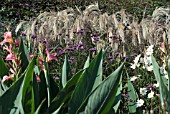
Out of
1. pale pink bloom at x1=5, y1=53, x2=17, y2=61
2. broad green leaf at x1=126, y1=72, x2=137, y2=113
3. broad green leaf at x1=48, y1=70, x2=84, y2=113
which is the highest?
pale pink bloom at x1=5, y1=53, x2=17, y2=61

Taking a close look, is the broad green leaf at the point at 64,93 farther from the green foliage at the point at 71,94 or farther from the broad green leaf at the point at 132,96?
the broad green leaf at the point at 132,96

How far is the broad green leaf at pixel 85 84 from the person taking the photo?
1.97 m

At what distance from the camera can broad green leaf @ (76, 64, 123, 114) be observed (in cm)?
190

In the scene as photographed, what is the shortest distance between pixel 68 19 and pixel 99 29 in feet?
1.81

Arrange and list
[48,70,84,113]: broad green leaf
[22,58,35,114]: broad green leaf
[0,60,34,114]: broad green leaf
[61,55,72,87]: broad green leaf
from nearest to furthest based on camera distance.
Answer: [0,60,34,114]: broad green leaf
[22,58,35,114]: broad green leaf
[48,70,84,113]: broad green leaf
[61,55,72,87]: broad green leaf

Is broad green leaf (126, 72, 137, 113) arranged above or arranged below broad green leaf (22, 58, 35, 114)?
below

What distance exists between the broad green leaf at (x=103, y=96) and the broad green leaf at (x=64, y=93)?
0.15 m

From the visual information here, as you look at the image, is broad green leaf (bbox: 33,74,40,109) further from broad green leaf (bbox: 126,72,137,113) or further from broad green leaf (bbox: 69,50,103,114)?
broad green leaf (bbox: 126,72,137,113)

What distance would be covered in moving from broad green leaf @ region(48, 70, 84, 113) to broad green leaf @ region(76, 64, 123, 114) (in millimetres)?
152

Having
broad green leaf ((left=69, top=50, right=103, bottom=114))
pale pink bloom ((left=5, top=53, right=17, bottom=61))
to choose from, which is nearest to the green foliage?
broad green leaf ((left=69, top=50, right=103, bottom=114))

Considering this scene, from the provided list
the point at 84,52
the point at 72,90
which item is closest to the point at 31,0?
the point at 84,52

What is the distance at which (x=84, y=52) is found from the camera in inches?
181

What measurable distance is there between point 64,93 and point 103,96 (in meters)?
0.23

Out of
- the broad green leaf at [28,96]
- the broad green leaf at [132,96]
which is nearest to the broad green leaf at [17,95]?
the broad green leaf at [28,96]
